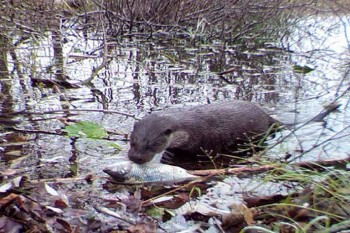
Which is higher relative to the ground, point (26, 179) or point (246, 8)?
point (246, 8)

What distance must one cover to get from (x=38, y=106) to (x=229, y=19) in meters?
4.80

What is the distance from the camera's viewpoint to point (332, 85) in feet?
19.4

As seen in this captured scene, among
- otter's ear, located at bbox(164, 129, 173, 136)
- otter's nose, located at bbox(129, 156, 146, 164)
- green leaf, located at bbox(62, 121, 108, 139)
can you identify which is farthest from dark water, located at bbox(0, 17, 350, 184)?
otter's ear, located at bbox(164, 129, 173, 136)

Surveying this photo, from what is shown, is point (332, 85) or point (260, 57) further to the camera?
point (260, 57)

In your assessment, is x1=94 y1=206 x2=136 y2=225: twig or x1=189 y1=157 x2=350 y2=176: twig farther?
x1=189 y1=157 x2=350 y2=176: twig

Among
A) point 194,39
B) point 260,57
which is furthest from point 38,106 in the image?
point 194,39

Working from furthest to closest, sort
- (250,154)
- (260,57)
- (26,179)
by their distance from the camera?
1. (260,57)
2. (250,154)
3. (26,179)

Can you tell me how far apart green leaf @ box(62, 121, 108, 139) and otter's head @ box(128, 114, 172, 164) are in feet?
1.11

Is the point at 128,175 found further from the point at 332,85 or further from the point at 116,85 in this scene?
the point at 332,85

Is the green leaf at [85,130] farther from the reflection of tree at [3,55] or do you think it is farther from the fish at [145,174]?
the reflection of tree at [3,55]

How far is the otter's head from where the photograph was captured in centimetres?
354

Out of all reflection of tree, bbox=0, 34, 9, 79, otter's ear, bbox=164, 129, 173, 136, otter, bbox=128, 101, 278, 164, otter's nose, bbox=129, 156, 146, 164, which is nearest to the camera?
otter's nose, bbox=129, 156, 146, 164

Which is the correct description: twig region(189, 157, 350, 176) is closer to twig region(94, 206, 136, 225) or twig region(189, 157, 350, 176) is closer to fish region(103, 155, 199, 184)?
fish region(103, 155, 199, 184)

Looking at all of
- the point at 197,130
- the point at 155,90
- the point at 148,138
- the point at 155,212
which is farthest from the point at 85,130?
the point at 155,90
